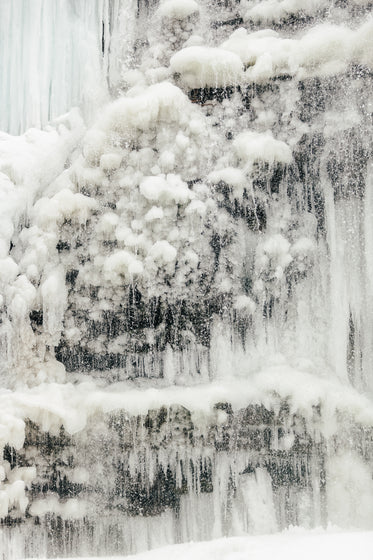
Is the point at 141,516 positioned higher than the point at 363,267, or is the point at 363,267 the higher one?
the point at 363,267

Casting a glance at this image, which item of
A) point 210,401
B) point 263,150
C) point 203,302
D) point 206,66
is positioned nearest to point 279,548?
point 210,401

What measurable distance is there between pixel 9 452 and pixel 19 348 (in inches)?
29.4

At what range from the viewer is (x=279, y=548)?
252 cm

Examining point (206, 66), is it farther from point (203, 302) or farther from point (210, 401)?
point (210, 401)

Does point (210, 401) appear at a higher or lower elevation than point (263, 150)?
lower

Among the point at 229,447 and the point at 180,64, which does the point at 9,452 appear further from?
the point at 180,64

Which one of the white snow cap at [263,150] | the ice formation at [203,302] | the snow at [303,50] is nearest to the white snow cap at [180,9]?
the ice formation at [203,302]

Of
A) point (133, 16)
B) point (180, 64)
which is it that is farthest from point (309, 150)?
point (133, 16)

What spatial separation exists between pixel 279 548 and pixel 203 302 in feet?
5.83

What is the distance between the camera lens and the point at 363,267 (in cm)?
367

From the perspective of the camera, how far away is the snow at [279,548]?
2.29 m

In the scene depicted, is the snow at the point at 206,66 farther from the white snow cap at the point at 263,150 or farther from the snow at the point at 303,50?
the white snow cap at the point at 263,150

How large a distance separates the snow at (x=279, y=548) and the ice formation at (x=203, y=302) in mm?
Result: 443

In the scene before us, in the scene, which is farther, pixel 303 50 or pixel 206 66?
pixel 206 66
